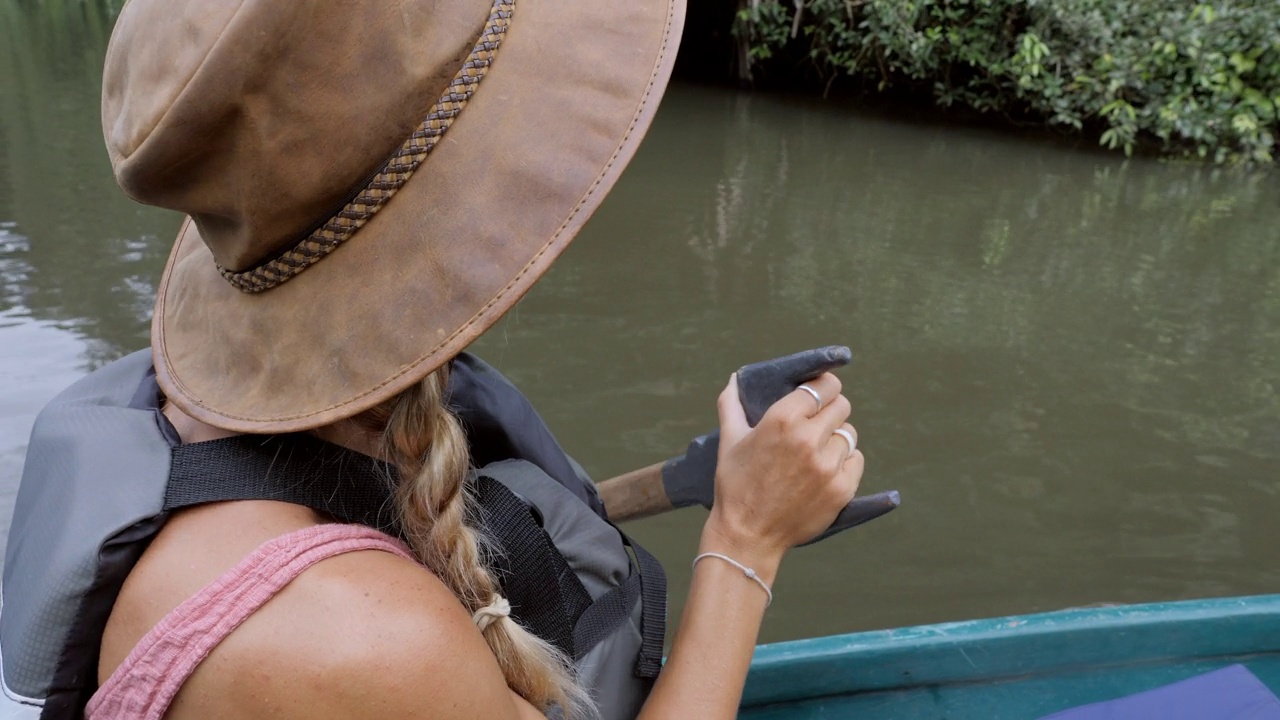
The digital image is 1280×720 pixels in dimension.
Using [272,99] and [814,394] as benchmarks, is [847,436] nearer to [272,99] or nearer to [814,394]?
[814,394]

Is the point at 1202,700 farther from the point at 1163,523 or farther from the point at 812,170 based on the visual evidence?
the point at 812,170

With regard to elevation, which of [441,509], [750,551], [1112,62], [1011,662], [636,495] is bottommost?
[1011,662]

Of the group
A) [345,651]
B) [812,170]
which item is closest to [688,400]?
[345,651]

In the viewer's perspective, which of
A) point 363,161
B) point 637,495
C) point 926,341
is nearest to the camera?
point 363,161

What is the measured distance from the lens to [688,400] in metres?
3.78

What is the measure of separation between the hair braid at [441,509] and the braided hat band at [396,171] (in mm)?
150

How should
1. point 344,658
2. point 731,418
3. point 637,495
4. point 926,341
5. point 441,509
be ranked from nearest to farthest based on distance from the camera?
1. point 344,658
2. point 441,509
3. point 731,418
4. point 637,495
5. point 926,341

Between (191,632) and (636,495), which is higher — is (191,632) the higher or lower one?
the higher one

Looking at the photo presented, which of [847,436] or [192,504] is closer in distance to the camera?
[192,504]

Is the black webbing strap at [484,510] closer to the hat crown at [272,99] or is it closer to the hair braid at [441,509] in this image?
the hair braid at [441,509]

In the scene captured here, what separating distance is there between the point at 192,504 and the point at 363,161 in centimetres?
30

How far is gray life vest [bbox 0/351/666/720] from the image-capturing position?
0.78 metres

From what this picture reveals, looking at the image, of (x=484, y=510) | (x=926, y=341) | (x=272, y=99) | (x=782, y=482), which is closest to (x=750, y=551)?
(x=782, y=482)

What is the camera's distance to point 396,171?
824mm
